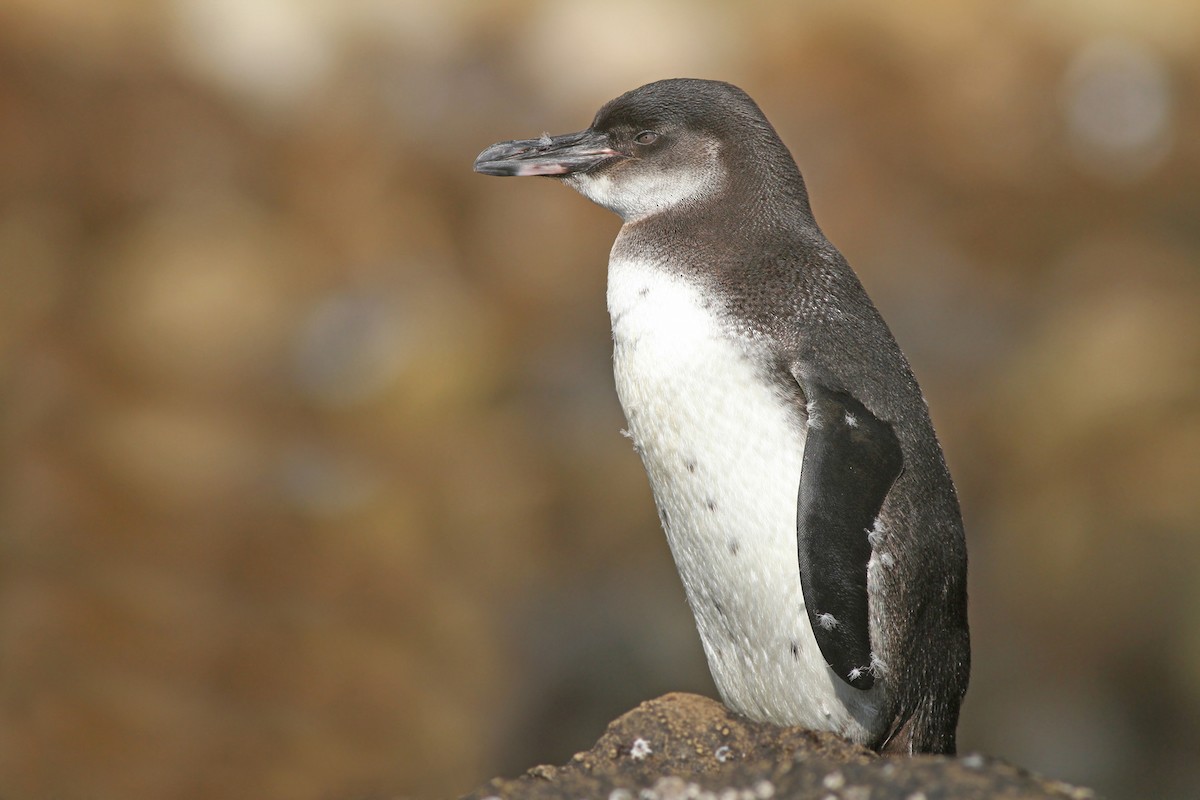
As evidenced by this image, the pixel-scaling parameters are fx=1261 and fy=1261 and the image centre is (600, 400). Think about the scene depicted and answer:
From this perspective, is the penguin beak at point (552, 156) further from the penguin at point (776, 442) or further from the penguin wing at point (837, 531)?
the penguin wing at point (837, 531)

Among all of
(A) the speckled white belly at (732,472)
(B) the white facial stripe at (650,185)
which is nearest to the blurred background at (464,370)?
(A) the speckled white belly at (732,472)

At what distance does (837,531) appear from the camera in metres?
2.18

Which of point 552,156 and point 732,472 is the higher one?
point 552,156

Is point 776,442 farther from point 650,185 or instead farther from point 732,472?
point 650,185

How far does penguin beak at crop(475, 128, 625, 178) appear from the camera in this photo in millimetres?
2564

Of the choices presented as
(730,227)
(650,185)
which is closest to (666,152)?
(650,185)

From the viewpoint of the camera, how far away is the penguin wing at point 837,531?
7.14 ft

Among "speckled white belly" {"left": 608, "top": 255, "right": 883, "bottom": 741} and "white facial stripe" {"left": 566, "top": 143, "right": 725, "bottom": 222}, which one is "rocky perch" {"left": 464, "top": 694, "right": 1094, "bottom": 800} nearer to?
"speckled white belly" {"left": 608, "top": 255, "right": 883, "bottom": 741}

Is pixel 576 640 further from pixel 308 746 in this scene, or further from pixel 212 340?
pixel 212 340

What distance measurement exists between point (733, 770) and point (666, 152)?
122 centimetres

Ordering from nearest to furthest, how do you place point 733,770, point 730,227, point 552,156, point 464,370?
1. point 733,770
2. point 730,227
3. point 552,156
4. point 464,370

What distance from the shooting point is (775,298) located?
2.32m

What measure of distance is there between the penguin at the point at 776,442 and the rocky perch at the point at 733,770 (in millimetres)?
178

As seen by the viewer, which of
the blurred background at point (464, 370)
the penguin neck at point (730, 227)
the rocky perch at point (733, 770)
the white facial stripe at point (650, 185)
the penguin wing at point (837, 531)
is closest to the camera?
the rocky perch at point (733, 770)
